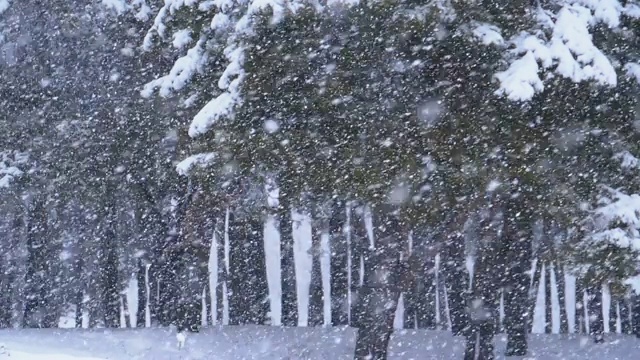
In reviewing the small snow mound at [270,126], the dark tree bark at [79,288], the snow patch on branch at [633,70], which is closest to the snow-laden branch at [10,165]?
the dark tree bark at [79,288]

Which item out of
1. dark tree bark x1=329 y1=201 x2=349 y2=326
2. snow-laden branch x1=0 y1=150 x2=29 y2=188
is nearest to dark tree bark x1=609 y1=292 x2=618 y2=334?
dark tree bark x1=329 y1=201 x2=349 y2=326

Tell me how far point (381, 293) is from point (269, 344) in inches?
258

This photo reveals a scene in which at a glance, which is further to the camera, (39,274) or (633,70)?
(39,274)

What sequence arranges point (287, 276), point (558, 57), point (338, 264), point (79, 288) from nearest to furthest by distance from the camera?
point (558, 57)
point (338, 264)
point (287, 276)
point (79, 288)

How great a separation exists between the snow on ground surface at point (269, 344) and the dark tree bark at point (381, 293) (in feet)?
12.8

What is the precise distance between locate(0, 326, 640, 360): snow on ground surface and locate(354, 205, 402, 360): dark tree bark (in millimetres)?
3893

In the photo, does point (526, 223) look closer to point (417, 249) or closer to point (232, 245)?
point (417, 249)

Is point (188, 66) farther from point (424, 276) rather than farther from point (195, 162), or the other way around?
point (424, 276)

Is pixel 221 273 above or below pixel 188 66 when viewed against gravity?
below

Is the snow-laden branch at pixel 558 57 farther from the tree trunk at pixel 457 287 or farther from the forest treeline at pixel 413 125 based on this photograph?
the tree trunk at pixel 457 287

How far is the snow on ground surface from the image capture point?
67.8 ft

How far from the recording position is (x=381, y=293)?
54.6ft

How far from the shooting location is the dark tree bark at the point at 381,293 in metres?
16.2

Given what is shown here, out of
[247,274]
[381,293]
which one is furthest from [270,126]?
[247,274]
